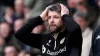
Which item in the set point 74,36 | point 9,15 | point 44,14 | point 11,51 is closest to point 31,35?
point 44,14

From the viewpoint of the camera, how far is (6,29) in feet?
28.6

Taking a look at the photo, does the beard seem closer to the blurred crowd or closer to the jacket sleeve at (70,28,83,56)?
the jacket sleeve at (70,28,83,56)

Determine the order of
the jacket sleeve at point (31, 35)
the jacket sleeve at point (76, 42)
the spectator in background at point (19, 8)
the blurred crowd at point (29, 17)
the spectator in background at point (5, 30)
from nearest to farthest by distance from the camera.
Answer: the jacket sleeve at point (76, 42) → the jacket sleeve at point (31, 35) → the blurred crowd at point (29, 17) → the spectator in background at point (5, 30) → the spectator in background at point (19, 8)

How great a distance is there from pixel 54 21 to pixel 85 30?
1856mm

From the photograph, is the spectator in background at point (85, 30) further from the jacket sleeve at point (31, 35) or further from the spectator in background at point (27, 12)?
the spectator in background at point (27, 12)

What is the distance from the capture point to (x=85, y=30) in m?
6.94

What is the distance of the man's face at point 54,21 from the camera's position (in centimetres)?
517

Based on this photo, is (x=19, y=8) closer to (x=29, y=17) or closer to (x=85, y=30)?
(x=29, y=17)

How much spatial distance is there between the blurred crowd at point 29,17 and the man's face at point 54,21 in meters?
1.44

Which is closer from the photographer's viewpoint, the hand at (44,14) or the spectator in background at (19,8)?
the hand at (44,14)

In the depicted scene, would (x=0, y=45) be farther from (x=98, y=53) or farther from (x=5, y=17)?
(x=98, y=53)

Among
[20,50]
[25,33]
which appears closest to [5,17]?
[20,50]

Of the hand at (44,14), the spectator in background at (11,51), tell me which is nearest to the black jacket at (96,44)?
the hand at (44,14)

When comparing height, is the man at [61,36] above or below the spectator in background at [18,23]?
above
